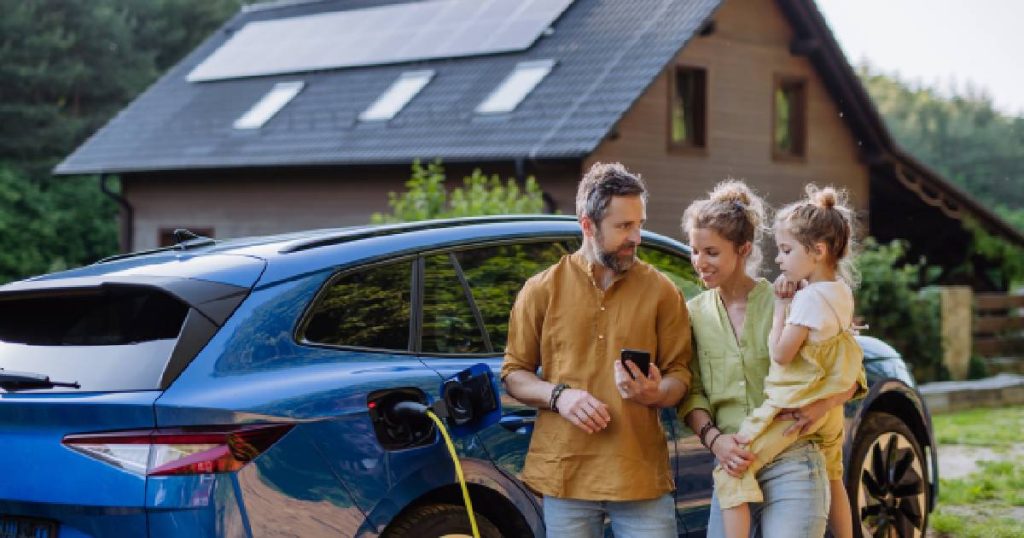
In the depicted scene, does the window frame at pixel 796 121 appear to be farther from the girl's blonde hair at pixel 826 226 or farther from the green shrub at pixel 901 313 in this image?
the girl's blonde hair at pixel 826 226

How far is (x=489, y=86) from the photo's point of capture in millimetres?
24016

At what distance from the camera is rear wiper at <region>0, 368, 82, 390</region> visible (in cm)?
457

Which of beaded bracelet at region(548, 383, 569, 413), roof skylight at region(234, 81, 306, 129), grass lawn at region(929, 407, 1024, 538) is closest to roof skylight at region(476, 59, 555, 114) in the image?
roof skylight at region(234, 81, 306, 129)

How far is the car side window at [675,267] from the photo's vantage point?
6.14 meters

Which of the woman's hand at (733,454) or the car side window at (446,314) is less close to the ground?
the car side window at (446,314)

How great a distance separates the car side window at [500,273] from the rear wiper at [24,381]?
1.49 metres

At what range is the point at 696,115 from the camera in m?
24.5

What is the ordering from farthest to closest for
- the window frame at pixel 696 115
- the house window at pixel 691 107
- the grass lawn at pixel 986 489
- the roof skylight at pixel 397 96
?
the roof skylight at pixel 397 96 → the house window at pixel 691 107 → the window frame at pixel 696 115 → the grass lawn at pixel 986 489

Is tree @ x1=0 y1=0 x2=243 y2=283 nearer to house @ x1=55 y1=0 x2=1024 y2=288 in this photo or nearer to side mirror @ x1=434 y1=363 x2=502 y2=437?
house @ x1=55 y1=0 x2=1024 y2=288

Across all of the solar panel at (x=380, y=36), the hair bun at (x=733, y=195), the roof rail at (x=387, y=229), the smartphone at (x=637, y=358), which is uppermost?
the solar panel at (x=380, y=36)

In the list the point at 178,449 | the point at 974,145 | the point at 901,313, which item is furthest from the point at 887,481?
the point at 974,145

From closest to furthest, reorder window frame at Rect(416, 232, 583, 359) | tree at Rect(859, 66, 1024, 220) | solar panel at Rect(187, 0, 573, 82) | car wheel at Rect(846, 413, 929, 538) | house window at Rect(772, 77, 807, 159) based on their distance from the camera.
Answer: window frame at Rect(416, 232, 583, 359), car wheel at Rect(846, 413, 929, 538), solar panel at Rect(187, 0, 573, 82), house window at Rect(772, 77, 807, 159), tree at Rect(859, 66, 1024, 220)

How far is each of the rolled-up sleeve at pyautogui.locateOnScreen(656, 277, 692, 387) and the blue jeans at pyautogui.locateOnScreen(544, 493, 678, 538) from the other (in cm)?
37

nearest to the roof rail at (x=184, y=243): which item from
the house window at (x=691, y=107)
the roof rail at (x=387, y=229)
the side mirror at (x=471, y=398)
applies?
the roof rail at (x=387, y=229)
